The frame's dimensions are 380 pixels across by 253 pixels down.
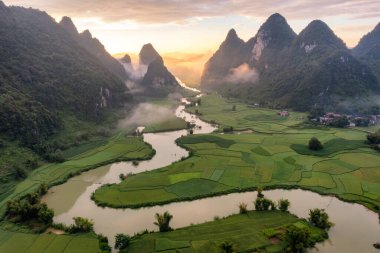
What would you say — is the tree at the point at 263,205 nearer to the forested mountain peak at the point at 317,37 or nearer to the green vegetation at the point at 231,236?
the green vegetation at the point at 231,236

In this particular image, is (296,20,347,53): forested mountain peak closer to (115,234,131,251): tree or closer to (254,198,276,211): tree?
(254,198,276,211): tree

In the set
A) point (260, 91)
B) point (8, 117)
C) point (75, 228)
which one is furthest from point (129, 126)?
point (260, 91)

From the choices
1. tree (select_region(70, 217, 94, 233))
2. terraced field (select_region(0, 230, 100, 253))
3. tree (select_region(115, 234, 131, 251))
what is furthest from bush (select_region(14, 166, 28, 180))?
tree (select_region(115, 234, 131, 251))

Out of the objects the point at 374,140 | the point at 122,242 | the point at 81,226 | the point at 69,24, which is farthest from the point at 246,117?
the point at 69,24

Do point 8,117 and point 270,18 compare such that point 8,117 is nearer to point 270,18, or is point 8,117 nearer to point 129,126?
point 129,126

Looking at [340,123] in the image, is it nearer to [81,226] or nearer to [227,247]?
[227,247]
